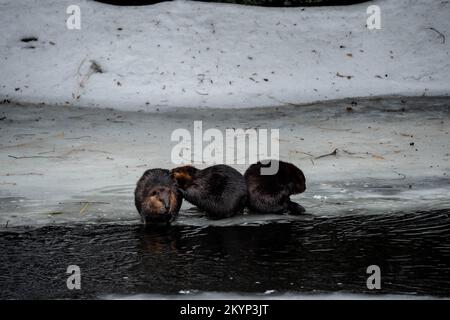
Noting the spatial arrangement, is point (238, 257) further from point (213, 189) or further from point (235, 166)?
point (235, 166)

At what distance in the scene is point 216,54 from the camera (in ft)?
39.3

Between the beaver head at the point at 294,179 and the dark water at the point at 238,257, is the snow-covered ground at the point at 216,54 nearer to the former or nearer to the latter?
the beaver head at the point at 294,179

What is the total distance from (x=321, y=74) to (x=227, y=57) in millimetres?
1534

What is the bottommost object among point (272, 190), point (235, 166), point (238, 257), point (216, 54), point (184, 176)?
point (238, 257)

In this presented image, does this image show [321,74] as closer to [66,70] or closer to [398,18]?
[398,18]

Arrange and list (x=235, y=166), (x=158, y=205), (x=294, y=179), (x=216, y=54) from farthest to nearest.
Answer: (x=216, y=54), (x=235, y=166), (x=294, y=179), (x=158, y=205)

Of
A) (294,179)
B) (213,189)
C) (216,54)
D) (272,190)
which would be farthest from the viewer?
(216,54)

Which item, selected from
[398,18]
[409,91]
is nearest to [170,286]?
[409,91]

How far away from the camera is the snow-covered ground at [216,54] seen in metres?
11.1

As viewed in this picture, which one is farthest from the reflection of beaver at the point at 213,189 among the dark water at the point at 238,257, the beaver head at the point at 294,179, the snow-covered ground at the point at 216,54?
the snow-covered ground at the point at 216,54

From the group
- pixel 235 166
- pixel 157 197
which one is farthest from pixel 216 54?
pixel 157 197

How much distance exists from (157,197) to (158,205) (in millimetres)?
69

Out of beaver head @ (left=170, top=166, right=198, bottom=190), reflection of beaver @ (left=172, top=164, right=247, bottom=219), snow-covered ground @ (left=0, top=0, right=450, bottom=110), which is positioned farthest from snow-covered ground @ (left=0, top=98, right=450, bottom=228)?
snow-covered ground @ (left=0, top=0, right=450, bottom=110)

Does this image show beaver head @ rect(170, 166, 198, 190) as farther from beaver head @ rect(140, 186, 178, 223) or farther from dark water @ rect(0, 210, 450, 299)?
dark water @ rect(0, 210, 450, 299)
